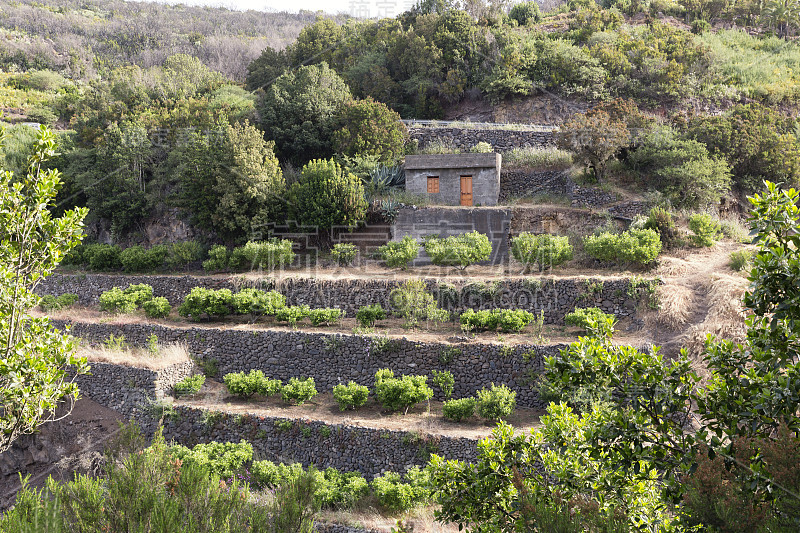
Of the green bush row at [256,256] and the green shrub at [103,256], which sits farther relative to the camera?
the green shrub at [103,256]

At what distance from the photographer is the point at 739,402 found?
15.5 ft

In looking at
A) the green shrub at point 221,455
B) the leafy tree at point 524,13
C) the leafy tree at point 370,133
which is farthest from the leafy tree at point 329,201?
the leafy tree at point 524,13

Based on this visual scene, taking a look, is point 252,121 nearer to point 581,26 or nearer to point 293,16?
point 581,26

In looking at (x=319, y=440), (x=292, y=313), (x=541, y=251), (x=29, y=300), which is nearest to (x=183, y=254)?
(x=292, y=313)

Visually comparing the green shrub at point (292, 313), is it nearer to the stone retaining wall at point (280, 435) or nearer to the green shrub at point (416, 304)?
the green shrub at point (416, 304)

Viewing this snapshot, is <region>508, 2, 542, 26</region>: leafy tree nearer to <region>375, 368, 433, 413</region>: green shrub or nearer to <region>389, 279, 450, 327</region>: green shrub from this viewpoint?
<region>389, 279, 450, 327</region>: green shrub

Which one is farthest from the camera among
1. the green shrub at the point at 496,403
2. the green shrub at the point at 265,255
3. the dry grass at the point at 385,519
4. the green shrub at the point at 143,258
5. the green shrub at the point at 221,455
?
the green shrub at the point at 143,258

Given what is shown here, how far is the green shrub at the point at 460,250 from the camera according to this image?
16422 mm

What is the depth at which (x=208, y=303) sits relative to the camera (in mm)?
16406

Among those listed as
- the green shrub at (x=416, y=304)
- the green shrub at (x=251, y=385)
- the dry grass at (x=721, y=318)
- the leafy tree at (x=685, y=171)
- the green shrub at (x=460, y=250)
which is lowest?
the green shrub at (x=251, y=385)

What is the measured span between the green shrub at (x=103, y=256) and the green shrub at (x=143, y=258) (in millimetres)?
791

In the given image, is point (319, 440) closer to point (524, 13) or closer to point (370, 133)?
point (370, 133)

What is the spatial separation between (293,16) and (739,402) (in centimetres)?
8241

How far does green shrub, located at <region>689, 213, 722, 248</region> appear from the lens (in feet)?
52.7
